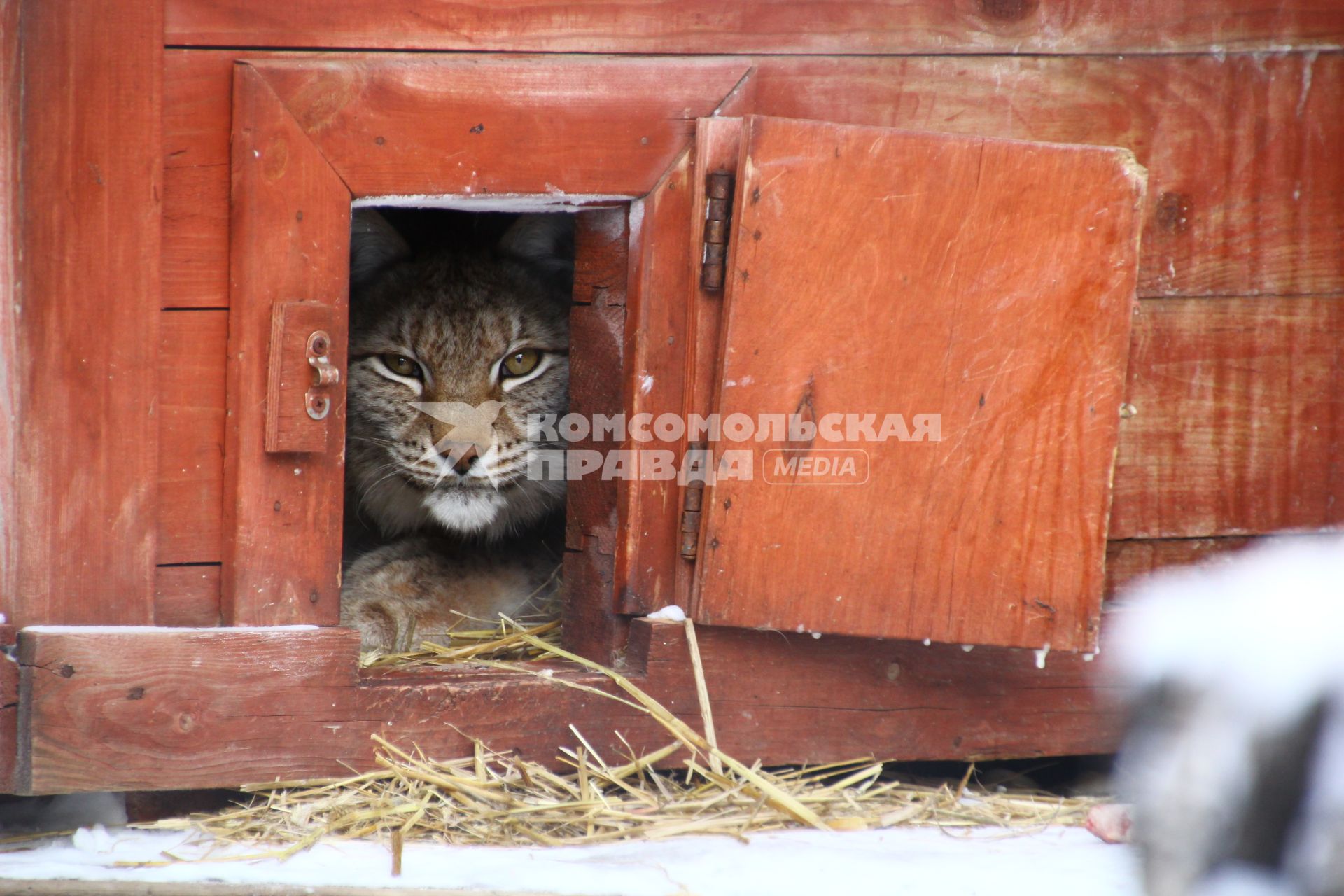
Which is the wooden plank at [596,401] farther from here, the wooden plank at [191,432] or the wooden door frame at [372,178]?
the wooden plank at [191,432]

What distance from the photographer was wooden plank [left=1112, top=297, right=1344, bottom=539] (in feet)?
7.56

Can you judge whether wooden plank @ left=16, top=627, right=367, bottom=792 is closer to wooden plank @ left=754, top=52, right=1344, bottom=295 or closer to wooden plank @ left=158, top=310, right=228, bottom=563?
wooden plank @ left=158, top=310, right=228, bottom=563

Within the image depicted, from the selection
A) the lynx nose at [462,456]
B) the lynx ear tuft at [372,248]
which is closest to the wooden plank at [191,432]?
the lynx nose at [462,456]

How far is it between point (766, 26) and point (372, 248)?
1.24 m

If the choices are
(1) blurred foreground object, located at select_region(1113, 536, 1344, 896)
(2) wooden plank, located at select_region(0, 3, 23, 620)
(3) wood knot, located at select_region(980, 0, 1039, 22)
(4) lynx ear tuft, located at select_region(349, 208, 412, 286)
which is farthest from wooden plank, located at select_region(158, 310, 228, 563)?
(1) blurred foreground object, located at select_region(1113, 536, 1344, 896)

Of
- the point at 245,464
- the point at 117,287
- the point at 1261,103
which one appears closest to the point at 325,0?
the point at 117,287

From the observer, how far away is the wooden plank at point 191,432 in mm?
1969

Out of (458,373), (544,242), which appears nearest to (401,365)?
(458,373)

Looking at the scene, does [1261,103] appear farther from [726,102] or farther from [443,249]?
[443,249]

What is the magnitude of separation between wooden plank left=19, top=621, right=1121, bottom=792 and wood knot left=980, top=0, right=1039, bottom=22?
123cm

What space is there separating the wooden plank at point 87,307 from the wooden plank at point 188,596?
0.06 m

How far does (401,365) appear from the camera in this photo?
2809 millimetres

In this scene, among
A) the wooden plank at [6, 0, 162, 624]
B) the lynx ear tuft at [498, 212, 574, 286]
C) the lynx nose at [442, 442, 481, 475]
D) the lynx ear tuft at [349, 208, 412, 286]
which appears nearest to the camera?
the wooden plank at [6, 0, 162, 624]

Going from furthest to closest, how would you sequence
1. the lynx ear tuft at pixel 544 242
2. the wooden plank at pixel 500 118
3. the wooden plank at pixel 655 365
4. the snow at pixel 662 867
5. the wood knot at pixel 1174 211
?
the lynx ear tuft at pixel 544 242 < the wood knot at pixel 1174 211 < the wooden plank at pixel 655 365 < the wooden plank at pixel 500 118 < the snow at pixel 662 867
